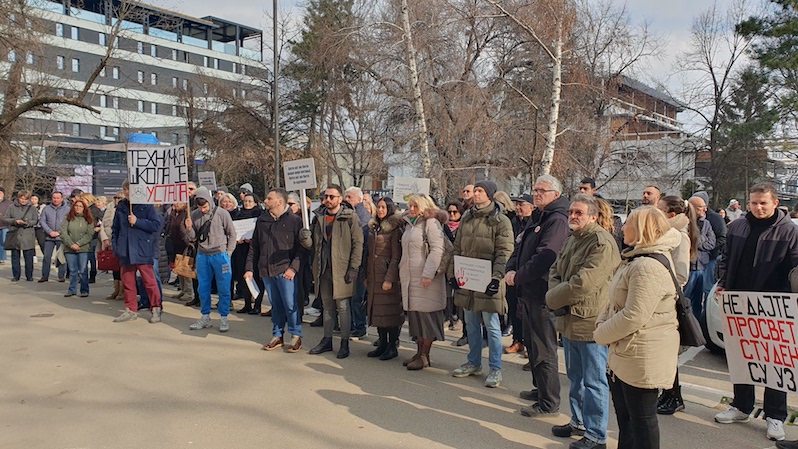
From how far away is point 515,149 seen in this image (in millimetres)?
20000

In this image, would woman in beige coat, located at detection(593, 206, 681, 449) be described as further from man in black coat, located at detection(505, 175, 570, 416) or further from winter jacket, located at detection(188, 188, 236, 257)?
winter jacket, located at detection(188, 188, 236, 257)

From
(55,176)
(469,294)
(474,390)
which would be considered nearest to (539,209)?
(469,294)

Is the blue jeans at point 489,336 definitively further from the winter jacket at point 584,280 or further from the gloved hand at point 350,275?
the gloved hand at point 350,275

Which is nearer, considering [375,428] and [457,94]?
[375,428]

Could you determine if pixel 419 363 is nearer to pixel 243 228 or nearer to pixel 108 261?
pixel 243 228

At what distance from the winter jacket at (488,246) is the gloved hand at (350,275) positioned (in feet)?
4.75

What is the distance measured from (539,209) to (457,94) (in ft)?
47.3

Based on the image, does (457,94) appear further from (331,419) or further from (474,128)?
(331,419)

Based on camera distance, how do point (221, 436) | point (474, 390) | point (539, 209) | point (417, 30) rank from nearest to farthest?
point (221, 436) → point (539, 209) → point (474, 390) → point (417, 30)

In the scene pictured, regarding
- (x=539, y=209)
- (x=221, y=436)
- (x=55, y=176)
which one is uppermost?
(x=55, y=176)

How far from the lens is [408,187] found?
43.5 ft

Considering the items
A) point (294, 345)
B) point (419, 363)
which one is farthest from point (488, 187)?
point (294, 345)

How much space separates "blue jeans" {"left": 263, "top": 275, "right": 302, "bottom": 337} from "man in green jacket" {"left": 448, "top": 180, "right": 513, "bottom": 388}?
2.20m

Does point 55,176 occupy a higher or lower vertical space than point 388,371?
higher
